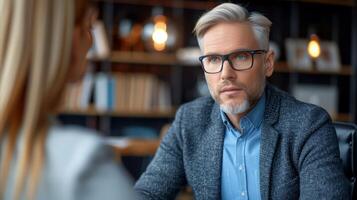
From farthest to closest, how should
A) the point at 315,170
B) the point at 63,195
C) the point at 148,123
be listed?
the point at 148,123
the point at 315,170
the point at 63,195

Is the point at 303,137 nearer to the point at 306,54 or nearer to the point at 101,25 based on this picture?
the point at 101,25

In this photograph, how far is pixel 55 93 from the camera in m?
0.69

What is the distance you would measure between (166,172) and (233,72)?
0.35 meters

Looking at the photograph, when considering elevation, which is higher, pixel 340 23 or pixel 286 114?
pixel 340 23

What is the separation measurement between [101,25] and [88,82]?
0.47 m

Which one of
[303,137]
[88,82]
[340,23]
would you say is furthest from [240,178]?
[340,23]

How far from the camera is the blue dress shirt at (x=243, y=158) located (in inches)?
56.3

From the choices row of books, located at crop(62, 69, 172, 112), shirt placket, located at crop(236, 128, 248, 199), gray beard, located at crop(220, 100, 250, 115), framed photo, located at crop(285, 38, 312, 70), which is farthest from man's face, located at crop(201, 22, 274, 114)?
framed photo, located at crop(285, 38, 312, 70)

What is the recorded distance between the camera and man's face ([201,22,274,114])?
1.37m

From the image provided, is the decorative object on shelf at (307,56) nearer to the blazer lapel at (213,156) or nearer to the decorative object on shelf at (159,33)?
the decorative object on shelf at (159,33)

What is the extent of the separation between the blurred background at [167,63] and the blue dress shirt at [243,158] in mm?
2527

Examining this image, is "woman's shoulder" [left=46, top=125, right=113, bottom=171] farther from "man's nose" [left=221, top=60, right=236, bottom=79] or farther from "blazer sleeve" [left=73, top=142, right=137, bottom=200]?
"man's nose" [left=221, top=60, right=236, bottom=79]

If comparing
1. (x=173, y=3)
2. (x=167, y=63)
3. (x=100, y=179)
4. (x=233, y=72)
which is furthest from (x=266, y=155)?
(x=173, y=3)

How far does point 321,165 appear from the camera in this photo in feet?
4.26
